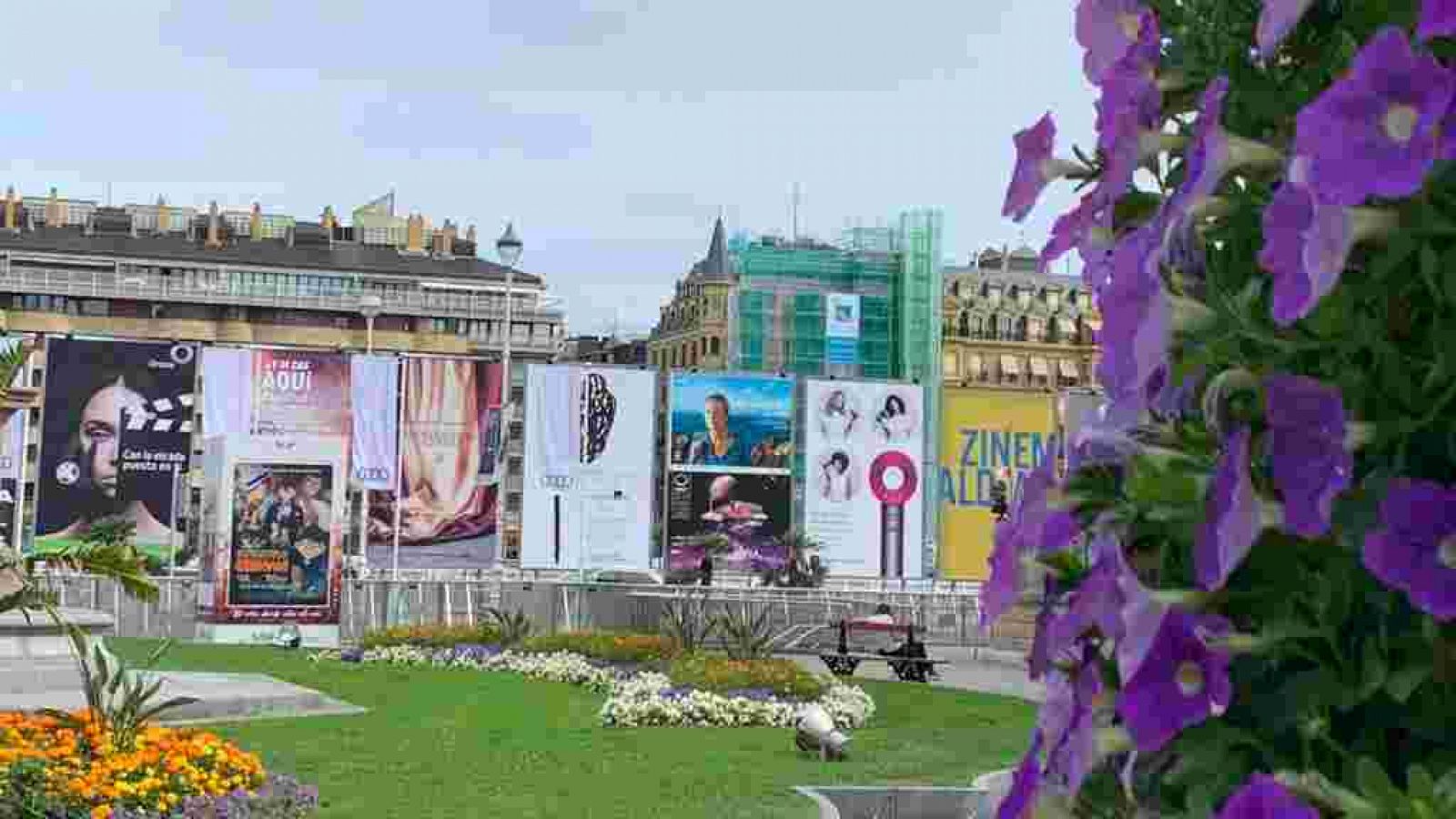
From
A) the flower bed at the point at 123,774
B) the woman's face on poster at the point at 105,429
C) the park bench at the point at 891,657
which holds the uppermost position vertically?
the woman's face on poster at the point at 105,429

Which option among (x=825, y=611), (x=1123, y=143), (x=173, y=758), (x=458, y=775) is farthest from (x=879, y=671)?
(x=1123, y=143)

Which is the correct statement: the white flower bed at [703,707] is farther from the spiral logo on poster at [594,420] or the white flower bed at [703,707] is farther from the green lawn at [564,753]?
the spiral logo on poster at [594,420]

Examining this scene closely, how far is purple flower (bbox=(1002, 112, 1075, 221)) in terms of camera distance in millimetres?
1334

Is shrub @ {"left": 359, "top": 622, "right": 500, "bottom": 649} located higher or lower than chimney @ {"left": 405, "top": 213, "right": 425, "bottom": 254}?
lower

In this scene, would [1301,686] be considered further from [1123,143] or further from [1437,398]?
[1123,143]

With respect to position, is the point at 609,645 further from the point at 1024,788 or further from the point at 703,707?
the point at 1024,788

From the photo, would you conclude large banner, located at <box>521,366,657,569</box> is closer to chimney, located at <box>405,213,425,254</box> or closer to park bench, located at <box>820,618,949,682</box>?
park bench, located at <box>820,618,949,682</box>

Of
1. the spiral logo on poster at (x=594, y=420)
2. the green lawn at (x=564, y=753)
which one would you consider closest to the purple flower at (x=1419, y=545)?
the green lawn at (x=564, y=753)

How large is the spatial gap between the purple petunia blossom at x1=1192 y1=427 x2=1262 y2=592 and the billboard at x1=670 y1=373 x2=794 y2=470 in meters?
45.8

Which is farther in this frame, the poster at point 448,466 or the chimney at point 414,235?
the chimney at point 414,235

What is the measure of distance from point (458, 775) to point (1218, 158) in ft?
38.2

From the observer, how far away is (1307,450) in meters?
0.91

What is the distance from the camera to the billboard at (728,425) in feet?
154

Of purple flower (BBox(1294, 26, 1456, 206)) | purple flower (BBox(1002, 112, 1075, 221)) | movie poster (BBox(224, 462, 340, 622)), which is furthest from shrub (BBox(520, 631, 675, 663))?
purple flower (BBox(1294, 26, 1456, 206))
